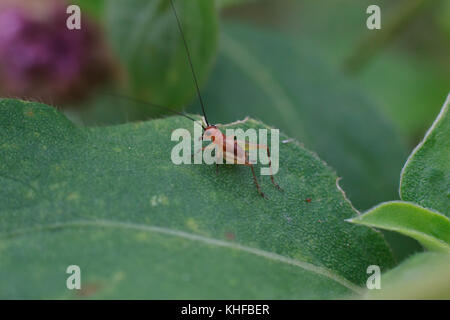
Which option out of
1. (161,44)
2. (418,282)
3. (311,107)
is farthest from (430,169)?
(311,107)

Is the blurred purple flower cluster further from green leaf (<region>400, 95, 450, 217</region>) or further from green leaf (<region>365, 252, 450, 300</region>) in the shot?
green leaf (<region>365, 252, 450, 300</region>)

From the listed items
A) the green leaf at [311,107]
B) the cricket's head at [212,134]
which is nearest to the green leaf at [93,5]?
the green leaf at [311,107]

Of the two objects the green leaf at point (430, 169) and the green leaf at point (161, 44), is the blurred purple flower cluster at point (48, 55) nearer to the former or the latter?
the green leaf at point (161, 44)

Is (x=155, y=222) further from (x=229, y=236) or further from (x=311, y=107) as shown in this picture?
(x=311, y=107)

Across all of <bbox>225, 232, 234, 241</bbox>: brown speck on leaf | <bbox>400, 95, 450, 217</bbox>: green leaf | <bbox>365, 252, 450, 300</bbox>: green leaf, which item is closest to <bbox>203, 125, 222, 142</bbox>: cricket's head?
<bbox>225, 232, 234, 241</bbox>: brown speck on leaf

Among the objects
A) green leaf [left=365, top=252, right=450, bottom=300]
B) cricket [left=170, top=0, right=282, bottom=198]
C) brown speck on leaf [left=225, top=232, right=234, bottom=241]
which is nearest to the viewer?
green leaf [left=365, top=252, right=450, bottom=300]
